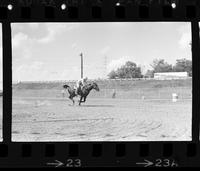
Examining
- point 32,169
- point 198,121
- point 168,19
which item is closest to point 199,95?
point 198,121

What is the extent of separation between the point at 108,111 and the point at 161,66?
70 centimetres

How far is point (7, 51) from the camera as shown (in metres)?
5.60

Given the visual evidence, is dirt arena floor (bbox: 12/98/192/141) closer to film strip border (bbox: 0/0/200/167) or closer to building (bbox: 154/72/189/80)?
film strip border (bbox: 0/0/200/167)

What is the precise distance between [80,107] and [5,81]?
808mm

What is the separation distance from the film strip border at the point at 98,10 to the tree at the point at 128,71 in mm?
459

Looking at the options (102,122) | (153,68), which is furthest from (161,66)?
(102,122)

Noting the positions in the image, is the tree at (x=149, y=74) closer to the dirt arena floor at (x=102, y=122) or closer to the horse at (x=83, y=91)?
the dirt arena floor at (x=102, y=122)

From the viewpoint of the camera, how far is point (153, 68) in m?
5.69

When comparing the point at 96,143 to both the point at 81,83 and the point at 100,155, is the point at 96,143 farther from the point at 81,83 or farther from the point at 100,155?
the point at 81,83

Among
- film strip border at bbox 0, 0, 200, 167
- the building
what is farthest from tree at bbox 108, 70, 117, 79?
film strip border at bbox 0, 0, 200, 167

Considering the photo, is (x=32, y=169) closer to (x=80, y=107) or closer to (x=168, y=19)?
(x=80, y=107)

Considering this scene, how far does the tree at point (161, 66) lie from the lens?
565 cm

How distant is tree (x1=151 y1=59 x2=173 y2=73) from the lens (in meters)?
5.65

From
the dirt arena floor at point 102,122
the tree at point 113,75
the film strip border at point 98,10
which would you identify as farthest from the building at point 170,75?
the film strip border at point 98,10
